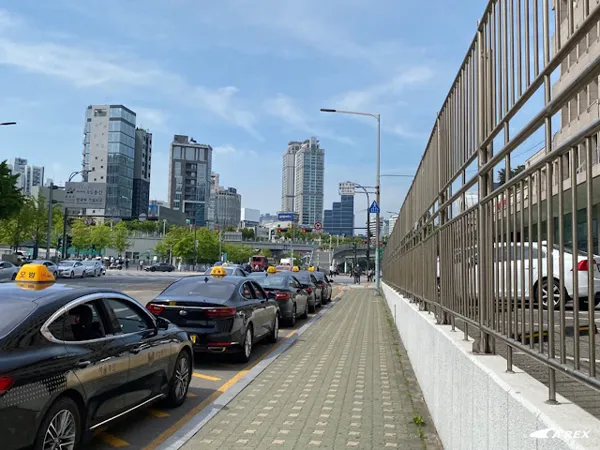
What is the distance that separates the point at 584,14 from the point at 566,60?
322 mm

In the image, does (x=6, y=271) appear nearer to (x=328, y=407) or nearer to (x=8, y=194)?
(x=8, y=194)

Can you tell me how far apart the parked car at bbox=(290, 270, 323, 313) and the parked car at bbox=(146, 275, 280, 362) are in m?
7.94

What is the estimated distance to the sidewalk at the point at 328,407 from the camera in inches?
209

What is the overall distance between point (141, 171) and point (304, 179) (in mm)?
43286

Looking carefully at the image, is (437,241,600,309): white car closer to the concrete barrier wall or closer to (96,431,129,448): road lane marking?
the concrete barrier wall

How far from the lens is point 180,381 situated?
259 inches

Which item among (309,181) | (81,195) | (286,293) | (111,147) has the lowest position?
(286,293)

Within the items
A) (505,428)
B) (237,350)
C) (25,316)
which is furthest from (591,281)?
(237,350)

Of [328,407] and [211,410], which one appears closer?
[211,410]

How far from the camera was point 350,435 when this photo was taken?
5504 mm

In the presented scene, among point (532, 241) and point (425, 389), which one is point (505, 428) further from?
point (425, 389)

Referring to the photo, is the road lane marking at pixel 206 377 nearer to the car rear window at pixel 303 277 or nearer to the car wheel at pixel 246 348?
the car wheel at pixel 246 348

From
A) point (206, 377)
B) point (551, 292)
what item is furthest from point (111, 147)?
point (551, 292)

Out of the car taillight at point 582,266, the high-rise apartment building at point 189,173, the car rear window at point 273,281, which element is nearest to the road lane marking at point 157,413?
the car taillight at point 582,266
